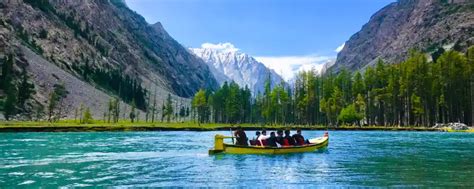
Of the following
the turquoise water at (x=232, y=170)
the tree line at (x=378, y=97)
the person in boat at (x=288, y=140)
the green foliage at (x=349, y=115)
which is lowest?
the turquoise water at (x=232, y=170)

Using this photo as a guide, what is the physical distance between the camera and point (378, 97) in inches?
5261

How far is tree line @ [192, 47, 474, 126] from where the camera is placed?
11950 centimetres

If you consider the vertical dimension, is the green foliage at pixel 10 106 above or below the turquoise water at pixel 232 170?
above

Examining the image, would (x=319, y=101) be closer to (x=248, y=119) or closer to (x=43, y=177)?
(x=248, y=119)

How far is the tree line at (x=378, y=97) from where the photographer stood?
119500mm

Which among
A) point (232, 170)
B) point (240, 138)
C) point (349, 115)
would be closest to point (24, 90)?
point (349, 115)

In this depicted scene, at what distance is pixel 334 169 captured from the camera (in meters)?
32.2

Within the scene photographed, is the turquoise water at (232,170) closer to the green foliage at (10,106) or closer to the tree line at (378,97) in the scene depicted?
the tree line at (378,97)

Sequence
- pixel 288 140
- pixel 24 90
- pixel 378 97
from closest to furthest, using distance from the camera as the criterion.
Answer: pixel 288 140 < pixel 378 97 < pixel 24 90

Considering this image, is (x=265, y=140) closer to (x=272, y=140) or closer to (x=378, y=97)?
(x=272, y=140)

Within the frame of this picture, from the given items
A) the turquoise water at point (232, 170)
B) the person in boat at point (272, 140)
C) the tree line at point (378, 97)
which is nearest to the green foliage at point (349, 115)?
the tree line at point (378, 97)

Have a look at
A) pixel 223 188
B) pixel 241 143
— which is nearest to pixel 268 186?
pixel 223 188

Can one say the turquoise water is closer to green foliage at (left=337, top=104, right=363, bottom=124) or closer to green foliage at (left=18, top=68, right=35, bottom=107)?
green foliage at (left=337, top=104, right=363, bottom=124)

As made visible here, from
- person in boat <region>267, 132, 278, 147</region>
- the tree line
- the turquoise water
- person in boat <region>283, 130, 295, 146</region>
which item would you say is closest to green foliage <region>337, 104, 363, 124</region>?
the tree line
